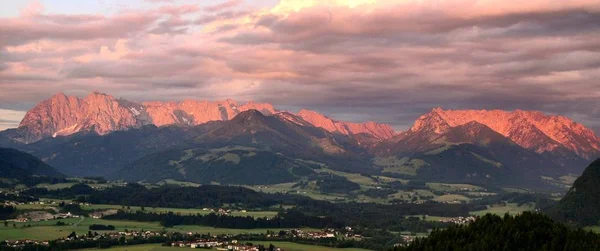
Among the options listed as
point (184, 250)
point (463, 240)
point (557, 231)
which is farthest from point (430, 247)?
point (184, 250)

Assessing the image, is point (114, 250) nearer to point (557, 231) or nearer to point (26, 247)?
point (26, 247)

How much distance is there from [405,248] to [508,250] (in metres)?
20.5

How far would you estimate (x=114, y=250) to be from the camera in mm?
199875

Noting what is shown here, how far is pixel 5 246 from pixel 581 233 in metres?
146

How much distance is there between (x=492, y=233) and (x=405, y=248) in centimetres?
1637

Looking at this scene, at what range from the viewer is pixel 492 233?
137m

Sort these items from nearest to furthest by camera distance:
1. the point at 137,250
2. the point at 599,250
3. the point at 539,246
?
the point at 599,250, the point at 539,246, the point at 137,250

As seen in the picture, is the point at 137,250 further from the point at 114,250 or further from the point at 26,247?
the point at 26,247

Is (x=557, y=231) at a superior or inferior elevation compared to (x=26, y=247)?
superior

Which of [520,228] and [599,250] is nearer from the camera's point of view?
[599,250]

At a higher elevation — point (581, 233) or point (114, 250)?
point (581, 233)

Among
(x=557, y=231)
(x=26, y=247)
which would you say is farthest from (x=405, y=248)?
(x=26, y=247)

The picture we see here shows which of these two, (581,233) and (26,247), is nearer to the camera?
(581,233)

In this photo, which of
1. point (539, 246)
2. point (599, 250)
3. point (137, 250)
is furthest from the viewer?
point (137, 250)
